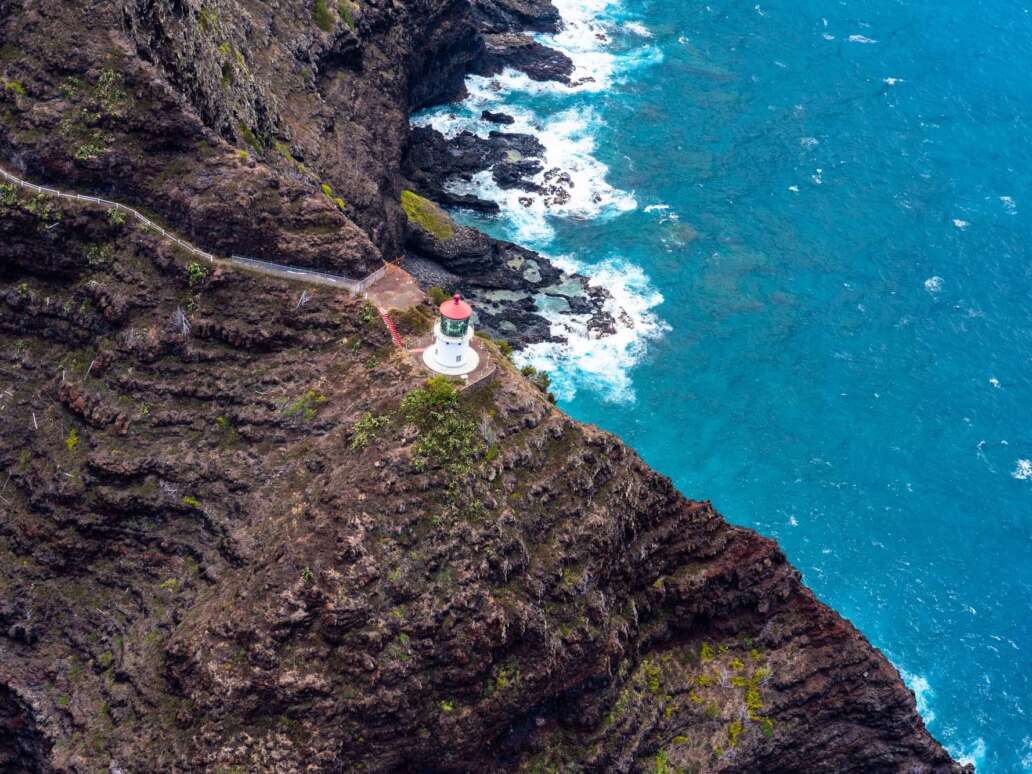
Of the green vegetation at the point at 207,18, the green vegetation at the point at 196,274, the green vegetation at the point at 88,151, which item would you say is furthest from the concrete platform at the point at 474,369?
the green vegetation at the point at 207,18

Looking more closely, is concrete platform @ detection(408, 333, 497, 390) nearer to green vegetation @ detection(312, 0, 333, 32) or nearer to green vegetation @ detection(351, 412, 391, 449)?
green vegetation @ detection(351, 412, 391, 449)

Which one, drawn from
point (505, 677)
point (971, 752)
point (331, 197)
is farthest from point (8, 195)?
point (971, 752)

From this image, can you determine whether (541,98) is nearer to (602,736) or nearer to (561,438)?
(561,438)

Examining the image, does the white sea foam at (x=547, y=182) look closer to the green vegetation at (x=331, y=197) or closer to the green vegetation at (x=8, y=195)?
the green vegetation at (x=331, y=197)

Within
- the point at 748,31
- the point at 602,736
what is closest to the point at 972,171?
the point at 748,31

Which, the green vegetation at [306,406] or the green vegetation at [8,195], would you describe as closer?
the green vegetation at [306,406]

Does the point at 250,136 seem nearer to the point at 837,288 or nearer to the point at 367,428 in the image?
the point at 367,428
